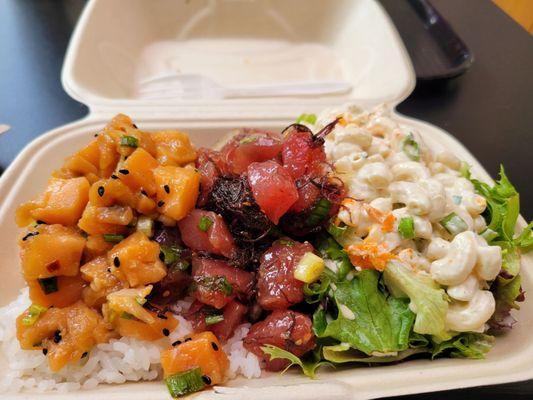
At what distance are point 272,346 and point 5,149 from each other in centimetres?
196

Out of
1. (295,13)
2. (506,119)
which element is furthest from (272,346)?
(295,13)

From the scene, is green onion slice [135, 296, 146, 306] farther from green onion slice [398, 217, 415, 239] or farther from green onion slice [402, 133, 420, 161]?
green onion slice [402, 133, 420, 161]

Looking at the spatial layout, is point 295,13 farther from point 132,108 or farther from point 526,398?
point 526,398

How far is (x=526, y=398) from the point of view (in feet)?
4.64

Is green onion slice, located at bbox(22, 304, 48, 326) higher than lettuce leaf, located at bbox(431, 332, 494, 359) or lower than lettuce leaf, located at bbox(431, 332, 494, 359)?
higher

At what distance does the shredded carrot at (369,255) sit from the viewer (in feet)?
5.16

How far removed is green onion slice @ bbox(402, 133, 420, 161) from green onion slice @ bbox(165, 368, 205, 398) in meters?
1.27

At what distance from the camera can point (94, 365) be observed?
1.53 meters

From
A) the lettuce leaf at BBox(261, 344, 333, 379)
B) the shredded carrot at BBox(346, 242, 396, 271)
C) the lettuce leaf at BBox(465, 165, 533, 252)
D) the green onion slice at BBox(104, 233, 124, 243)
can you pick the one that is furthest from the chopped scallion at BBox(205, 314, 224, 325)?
the lettuce leaf at BBox(465, 165, 533, 252)

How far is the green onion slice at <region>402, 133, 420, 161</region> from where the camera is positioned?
1895 millimetres

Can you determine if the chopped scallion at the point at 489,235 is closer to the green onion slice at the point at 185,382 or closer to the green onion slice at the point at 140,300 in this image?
the green onion slice at the point at 185,382

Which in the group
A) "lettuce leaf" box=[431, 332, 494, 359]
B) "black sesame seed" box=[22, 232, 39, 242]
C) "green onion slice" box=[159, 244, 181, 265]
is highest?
"black sesame seed" box=[22, 232, 39, 242]

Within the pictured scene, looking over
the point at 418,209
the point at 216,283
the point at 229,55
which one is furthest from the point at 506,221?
the point at 229,55

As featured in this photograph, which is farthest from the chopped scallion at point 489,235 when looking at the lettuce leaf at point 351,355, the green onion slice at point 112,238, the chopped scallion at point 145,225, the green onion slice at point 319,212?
the green onion slice at point 112,238
